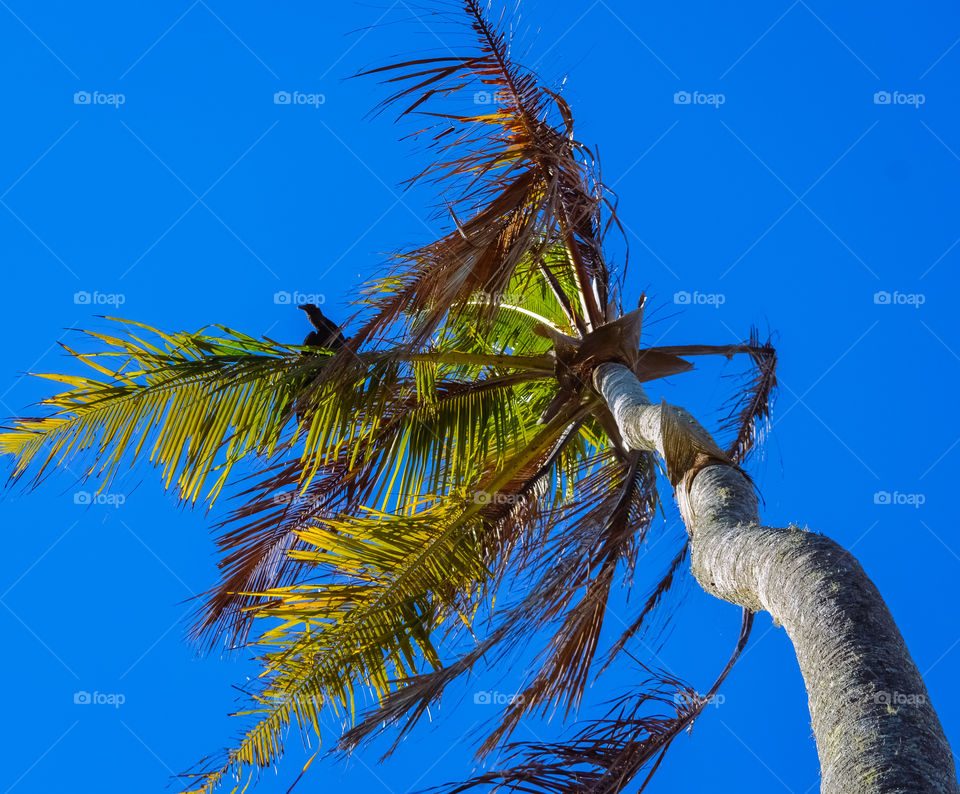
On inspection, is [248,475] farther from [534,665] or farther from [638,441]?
[638,441]

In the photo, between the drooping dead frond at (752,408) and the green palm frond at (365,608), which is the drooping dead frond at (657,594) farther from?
the drooping dead frond at (752,408)

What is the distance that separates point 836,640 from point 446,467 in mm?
3871

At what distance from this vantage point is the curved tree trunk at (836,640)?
239 cm

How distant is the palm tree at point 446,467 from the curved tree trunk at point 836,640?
4cm

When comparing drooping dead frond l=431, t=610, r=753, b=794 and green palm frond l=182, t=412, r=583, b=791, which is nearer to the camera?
drooping dead frond l=431, t=610, r=753, b=794

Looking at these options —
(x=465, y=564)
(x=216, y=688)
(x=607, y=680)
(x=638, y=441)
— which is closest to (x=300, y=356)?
(x=465, y=564)

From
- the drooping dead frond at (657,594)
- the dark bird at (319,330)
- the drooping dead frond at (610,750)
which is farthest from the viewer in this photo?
the dark bird at (319,330)

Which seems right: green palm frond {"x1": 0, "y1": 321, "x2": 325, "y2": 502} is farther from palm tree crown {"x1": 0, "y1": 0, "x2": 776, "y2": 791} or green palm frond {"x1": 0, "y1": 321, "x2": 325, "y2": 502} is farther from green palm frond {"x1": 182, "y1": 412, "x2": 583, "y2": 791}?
green palm frond {"x1": 182, "y1": 412, "x2": 583, "y2": 791}

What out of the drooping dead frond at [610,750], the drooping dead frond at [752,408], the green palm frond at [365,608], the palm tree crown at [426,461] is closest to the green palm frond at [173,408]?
the palm tree crown at [426,461]

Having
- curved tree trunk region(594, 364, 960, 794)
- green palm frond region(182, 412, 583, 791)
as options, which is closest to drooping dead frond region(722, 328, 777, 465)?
green palm frond region(182, 412, 583, 791)

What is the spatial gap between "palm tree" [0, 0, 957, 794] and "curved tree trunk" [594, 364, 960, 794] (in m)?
0.04

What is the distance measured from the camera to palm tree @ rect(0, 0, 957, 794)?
4.38 m

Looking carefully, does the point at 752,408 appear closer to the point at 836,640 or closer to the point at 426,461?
the point at 426,461

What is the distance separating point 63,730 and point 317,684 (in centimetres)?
2060
